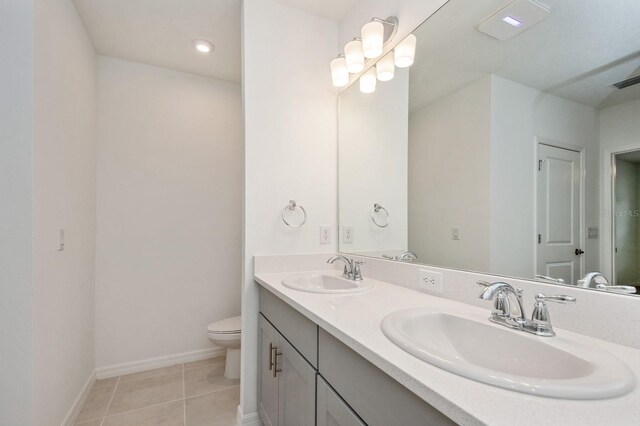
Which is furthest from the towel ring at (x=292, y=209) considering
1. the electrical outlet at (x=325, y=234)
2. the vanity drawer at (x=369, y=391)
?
the vanity drawer at (x=369, y=391)

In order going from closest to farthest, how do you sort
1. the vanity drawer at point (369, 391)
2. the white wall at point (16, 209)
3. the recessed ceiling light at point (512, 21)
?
the vanity drawer at point (369, 391) → the recessed ceiling light at point (512, 21) → the white wall at point (16, 209)

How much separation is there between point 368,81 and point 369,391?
1.56 m

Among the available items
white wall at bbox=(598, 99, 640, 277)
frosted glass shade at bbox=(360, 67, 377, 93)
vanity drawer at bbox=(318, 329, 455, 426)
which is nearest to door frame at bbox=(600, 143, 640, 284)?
white wall at bbox=(598, 99, 640, 277)

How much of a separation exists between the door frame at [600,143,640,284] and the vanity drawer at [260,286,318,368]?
837mm

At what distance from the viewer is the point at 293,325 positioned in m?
1.14

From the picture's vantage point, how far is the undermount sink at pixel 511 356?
482 millimetres

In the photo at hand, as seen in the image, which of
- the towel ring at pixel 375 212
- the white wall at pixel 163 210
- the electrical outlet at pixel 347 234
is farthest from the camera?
the white wall at pixel 163 210

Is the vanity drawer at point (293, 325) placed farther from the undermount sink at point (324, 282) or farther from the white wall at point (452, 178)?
the white wall at point (452, 178)

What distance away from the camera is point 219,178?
100 inches

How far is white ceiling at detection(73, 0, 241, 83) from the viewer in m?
1.73

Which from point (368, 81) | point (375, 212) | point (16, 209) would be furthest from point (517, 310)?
point (16, 209)

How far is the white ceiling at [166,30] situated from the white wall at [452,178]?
1408 mm

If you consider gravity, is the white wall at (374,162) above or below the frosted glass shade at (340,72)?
below

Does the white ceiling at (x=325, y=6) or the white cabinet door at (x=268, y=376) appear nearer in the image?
the white cabinet door at (x=268, y=376)
